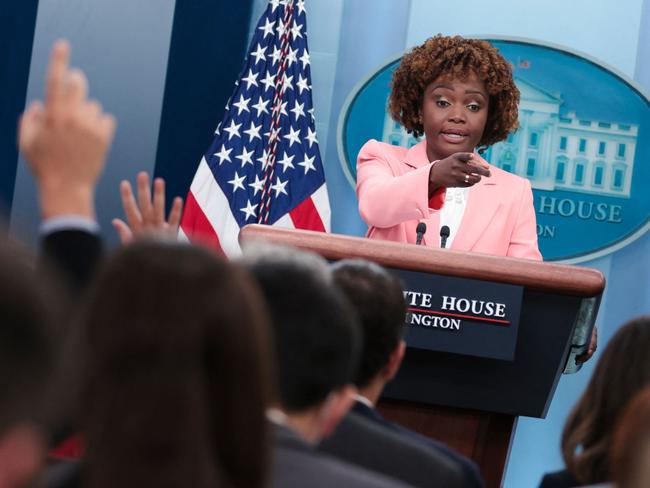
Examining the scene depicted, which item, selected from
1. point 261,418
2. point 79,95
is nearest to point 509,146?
point 79,95

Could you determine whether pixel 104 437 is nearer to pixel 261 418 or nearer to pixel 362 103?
pixel 261 418

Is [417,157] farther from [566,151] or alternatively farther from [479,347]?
[566,151]

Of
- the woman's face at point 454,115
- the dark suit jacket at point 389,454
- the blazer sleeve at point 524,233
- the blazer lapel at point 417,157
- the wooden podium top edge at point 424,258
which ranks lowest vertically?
the dark suit jacket at point 389,454

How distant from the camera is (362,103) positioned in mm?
5164

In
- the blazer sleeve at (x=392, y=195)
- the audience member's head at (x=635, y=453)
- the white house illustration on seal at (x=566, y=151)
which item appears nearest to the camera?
the audience member's head at (x=635, y=453)

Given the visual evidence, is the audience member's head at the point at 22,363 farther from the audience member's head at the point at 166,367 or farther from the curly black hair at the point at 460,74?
the curly black hair at the point at 460,74

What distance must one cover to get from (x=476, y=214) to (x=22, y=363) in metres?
3.00

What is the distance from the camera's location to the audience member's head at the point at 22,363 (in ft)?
2.15

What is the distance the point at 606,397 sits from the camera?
184cm

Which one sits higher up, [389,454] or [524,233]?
[524,233]

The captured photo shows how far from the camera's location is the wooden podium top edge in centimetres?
247

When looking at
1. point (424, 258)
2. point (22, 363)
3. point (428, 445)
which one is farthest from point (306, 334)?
point (424, 258)

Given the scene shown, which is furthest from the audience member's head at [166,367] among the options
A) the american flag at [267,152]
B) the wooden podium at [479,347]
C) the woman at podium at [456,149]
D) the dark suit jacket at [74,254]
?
the american flag at [267,152]

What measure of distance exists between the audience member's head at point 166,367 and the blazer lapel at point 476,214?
2.64 metres
